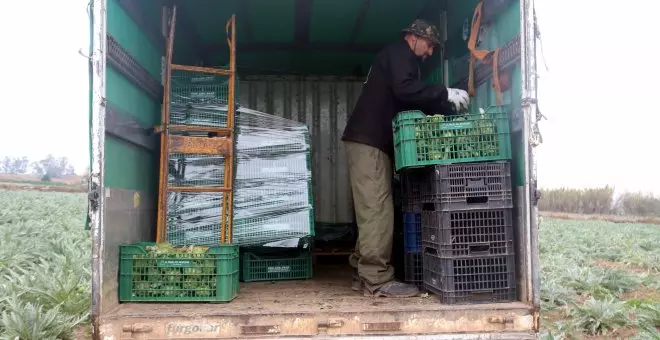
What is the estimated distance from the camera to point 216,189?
4770 mm

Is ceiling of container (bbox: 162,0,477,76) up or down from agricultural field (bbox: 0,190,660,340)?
up

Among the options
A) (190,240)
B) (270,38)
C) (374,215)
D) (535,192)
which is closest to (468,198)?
(535,192)

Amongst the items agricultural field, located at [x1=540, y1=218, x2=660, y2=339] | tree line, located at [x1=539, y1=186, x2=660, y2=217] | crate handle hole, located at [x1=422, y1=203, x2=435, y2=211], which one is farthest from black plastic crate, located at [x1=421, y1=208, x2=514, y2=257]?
tree line, located at [x1=539, y1=186, x2=660, y2=217]

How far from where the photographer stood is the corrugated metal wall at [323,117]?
24.8ft

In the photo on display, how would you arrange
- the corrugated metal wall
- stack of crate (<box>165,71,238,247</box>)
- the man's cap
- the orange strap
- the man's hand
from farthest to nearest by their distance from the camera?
the corrugated metal wall → stack of crate (<box>165,71,238,247</box>) → the man's cap → the man's hand → the orange strap

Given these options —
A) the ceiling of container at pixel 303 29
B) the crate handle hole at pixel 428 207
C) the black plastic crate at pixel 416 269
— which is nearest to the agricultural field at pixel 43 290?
the ceiling of container at pixel 303 29

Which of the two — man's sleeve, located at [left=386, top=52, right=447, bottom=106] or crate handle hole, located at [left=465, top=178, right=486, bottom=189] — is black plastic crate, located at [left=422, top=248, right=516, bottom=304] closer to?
crate handle hole, located at [left=465, top=178, right=486, bottom=189]

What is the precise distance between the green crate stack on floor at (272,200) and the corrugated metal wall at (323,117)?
218cm

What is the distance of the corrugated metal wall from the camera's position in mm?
7570

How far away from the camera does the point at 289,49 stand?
275 inches

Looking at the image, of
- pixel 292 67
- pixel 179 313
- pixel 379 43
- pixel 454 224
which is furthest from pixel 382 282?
pixel 292 67

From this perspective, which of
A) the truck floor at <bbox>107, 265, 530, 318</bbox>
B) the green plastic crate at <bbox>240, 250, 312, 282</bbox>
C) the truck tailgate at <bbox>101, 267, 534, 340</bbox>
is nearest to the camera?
the truck tailgate at <bbox>101, 267, 534, 340</bbox>

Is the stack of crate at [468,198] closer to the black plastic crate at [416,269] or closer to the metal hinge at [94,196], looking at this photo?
the black plastic crate at [416,269]

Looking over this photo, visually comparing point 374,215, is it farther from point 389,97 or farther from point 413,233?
point 389,97
